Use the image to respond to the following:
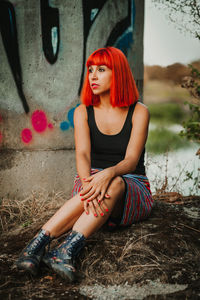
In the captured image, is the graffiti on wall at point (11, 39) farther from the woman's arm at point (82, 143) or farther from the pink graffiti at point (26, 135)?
the woman's arm at point (82, 143)

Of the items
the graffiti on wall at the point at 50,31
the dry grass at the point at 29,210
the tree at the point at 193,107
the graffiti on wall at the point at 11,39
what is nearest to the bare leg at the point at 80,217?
the dry grass at the point at 29,210

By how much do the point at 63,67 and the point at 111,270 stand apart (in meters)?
2.47

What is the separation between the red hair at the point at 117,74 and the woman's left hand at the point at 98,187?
26.8 inches

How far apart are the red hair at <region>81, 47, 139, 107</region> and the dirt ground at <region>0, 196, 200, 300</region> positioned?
1.06 m

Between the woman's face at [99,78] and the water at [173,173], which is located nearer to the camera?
the woman's face at [99,78]

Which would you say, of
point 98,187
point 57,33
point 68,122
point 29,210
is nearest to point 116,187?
point 98,187

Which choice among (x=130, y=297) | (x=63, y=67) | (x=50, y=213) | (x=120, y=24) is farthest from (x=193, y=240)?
(x=120, y=24)

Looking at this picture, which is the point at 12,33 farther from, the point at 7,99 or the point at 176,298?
the point at 176,298

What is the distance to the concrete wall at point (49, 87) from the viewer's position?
3539 millimetres

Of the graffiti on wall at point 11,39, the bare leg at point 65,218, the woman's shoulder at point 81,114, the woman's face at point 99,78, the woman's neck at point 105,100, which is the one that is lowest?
the bare leg at point 65,218

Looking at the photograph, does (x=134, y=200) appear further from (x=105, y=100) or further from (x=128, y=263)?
(x=105, y=100)

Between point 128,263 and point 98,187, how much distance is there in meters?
0.57

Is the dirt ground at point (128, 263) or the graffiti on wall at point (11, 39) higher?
the graffiti on wall at point (11, 39)

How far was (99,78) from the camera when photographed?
7.91 feet
